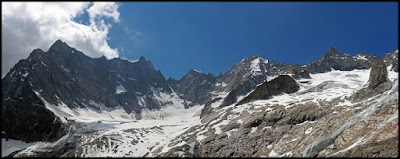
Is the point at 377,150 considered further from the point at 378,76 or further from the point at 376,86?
the point at 378,76

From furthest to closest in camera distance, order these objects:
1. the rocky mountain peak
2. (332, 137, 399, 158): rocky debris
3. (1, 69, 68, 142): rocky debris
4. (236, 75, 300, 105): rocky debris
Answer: (1, 69, 68, 142): rocky debris
(236, 75, 300, 105): rocky debris
the rocky mountain peak
(332, 137, 399, 158): rocky debris

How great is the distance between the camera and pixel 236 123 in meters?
84.6

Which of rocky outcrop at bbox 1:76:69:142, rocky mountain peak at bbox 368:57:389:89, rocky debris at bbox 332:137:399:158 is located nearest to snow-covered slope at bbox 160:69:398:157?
rocky debris at bbox 332:137:399:158

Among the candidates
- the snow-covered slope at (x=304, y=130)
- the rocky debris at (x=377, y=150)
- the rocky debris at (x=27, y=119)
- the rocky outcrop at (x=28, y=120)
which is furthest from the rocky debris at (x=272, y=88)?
the rocky debris at (x=377, y=150)

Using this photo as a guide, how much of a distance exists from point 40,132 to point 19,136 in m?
13.2

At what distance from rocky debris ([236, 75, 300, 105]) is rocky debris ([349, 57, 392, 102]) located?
55.1 meters

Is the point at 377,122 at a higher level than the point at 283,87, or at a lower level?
lower

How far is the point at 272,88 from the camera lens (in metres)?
137

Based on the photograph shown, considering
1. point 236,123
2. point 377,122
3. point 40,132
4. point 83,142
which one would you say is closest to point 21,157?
point 83,142

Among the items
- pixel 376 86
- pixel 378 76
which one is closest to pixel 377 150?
pixel 376 86

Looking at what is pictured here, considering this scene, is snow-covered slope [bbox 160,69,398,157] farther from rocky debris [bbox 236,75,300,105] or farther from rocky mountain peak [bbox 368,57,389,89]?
rocky debris [bbox 236,75,300,105]

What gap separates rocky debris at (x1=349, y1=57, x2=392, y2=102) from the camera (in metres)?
73.4

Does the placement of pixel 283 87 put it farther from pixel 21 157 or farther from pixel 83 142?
pixel 21 157

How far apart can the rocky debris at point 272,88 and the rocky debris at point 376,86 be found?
55.1 metres
